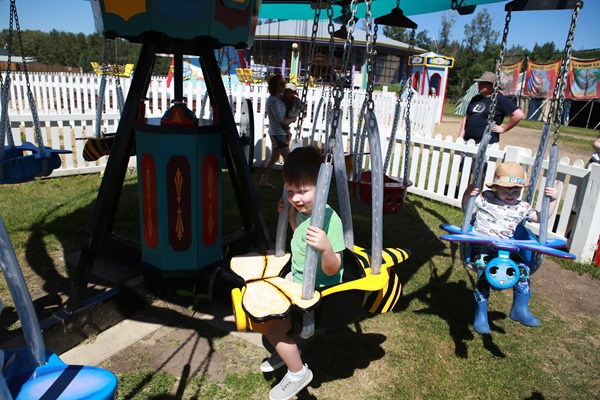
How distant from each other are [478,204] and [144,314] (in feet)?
7.99

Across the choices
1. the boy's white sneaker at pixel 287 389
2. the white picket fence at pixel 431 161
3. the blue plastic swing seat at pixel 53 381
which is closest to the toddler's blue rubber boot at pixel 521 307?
the boy's white sneaker at pixel 287 389

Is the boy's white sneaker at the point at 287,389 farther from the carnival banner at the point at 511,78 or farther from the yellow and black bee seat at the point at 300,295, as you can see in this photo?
the carnival banner at the point at 511,78

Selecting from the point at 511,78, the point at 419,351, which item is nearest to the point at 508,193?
the point at 419,351

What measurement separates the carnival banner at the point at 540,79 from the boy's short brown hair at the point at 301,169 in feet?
78.6

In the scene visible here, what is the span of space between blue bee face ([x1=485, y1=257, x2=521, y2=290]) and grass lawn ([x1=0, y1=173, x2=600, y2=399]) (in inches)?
28.7

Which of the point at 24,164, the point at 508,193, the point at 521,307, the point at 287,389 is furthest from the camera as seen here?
the point at 24,164

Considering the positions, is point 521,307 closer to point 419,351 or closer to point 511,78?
point 419,351

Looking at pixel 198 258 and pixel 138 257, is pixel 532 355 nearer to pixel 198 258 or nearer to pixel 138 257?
pixel 198 258

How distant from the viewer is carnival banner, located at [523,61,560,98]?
2227 cm

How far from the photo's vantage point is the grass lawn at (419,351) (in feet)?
8.44

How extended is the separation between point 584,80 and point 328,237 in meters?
22.0

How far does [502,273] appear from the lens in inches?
93.8

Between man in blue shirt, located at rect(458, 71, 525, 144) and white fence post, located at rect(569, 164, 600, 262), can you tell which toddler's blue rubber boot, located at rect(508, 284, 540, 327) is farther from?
man in blue shirt, located at rect(458, 71, 525, 144)

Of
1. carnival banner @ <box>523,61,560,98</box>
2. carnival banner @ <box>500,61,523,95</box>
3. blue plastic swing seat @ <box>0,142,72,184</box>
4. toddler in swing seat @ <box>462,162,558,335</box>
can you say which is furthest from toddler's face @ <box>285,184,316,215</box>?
carnival banner @ <box>500,61,523,95</box>
